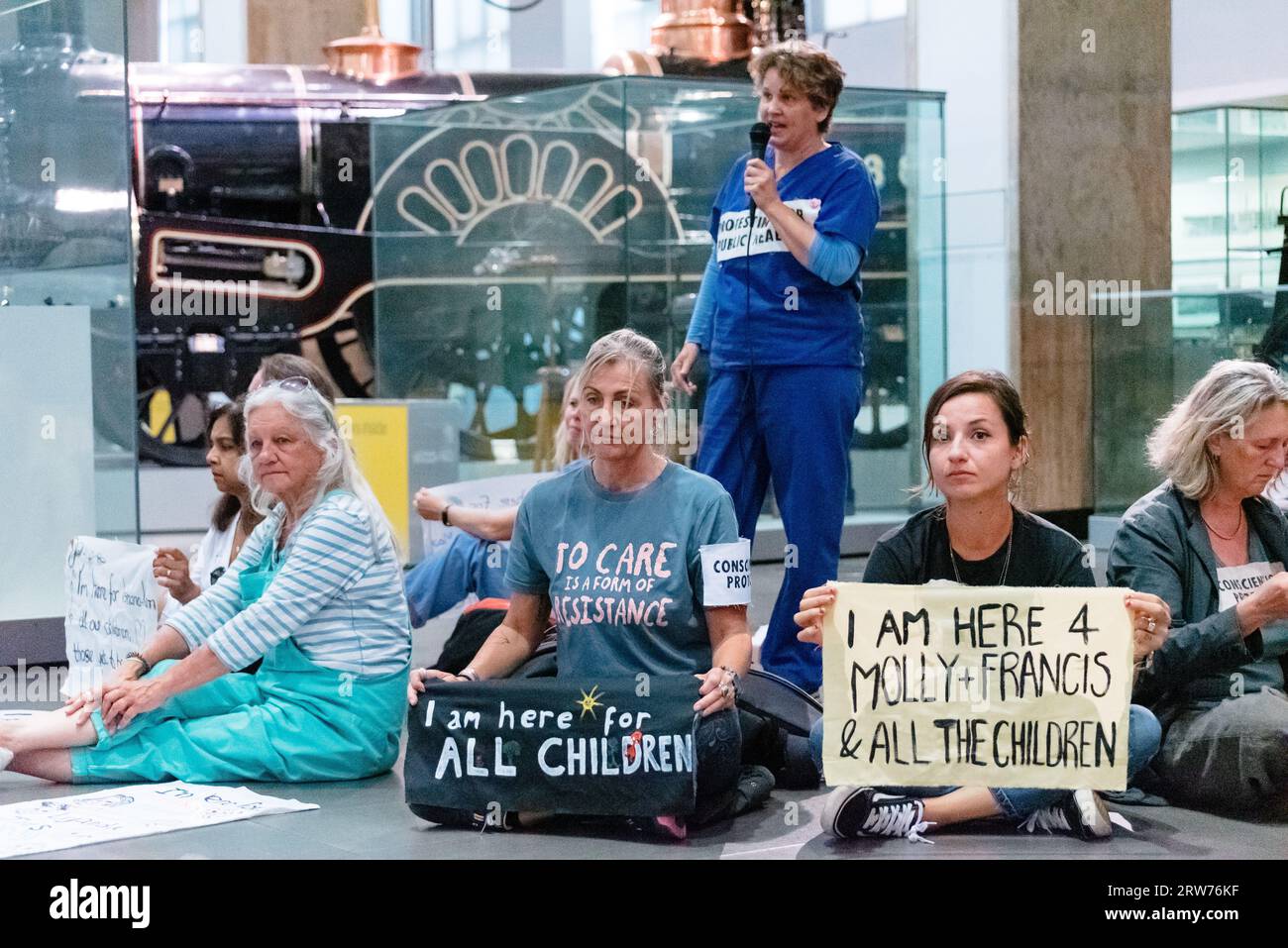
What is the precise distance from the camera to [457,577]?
552 centimetres

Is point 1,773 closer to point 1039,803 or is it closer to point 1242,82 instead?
point 1039,803

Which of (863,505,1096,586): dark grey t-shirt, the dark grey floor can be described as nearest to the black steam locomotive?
the dark grey floor

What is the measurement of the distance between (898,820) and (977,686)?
0.36 m

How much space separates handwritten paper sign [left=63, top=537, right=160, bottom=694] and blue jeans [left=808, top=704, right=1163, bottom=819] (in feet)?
6.53

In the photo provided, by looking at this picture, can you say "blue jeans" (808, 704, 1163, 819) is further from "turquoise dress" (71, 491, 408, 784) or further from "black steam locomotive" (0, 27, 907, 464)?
"black steam locomotive" (0, 27, 907, 464)

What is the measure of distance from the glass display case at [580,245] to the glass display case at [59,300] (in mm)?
2240

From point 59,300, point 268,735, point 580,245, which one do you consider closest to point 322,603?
point 268,735

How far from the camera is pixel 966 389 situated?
3.80 meters

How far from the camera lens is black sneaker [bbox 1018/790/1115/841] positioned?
12.2ft

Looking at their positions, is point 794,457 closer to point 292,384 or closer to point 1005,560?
point 1005,560

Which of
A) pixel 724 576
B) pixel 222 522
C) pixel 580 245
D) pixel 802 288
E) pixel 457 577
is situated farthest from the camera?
pixel 580 245

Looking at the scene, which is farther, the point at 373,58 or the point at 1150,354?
the point at 373,58

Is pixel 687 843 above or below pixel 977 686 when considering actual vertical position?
below

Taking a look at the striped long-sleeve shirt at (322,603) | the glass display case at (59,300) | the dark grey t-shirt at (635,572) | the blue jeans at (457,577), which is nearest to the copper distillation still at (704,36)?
the glass display case at (59,300)
